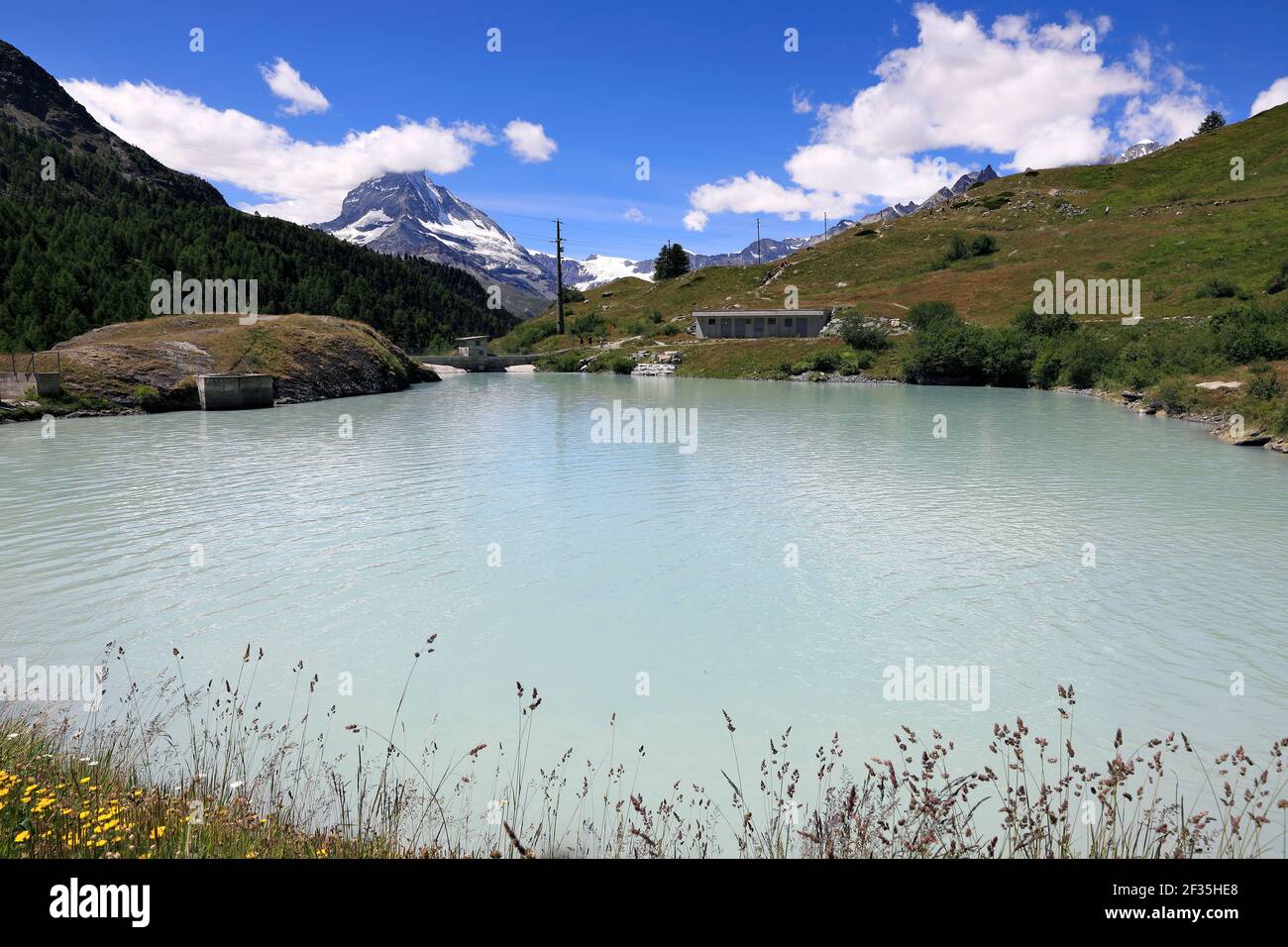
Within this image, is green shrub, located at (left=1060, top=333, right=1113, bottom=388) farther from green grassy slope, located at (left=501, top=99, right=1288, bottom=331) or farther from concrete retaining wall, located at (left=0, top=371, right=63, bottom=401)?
concrete retaining wall, located at (left=0, top=371, right=63, bottom=401)

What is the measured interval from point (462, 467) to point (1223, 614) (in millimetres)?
22196

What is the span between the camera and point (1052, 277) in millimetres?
97812

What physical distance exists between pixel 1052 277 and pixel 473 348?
8549cm

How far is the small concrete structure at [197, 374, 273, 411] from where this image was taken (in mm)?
49094

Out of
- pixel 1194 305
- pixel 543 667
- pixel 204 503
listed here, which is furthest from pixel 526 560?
pixel 1194 305

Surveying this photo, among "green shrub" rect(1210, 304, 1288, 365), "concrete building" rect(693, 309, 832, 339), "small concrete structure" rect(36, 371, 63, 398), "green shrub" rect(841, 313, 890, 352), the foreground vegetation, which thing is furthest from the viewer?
"concrete building" rect(693, 309, 832, 339)

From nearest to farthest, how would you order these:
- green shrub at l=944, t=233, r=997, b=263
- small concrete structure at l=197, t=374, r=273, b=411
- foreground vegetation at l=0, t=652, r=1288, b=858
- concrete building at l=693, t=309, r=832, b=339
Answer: foreground vegetation at l=0, t=652, r=1288, b=858 < small concrete structure at l=197, t=374, r=273, b=411 < concrete building at l=693, t=309, r=832, b=339 < green shrub at l=944, t=233, r=997, b=263

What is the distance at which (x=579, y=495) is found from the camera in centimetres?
2231

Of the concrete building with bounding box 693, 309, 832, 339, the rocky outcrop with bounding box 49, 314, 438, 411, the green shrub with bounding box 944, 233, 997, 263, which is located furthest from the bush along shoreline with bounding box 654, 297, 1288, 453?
the rocky outcrop with bounding box 49, 314, 438, 411

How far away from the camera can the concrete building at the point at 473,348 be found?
114144mm

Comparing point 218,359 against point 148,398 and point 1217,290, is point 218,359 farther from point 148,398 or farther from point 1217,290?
point 1217,290

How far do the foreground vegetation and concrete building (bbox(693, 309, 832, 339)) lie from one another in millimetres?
98600

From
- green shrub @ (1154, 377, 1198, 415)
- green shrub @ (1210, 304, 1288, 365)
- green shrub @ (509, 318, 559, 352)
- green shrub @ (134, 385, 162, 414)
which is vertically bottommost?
green shrub @ (1154, 377, 1198, 415)

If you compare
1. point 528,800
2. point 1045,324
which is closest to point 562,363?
point 1045,324
